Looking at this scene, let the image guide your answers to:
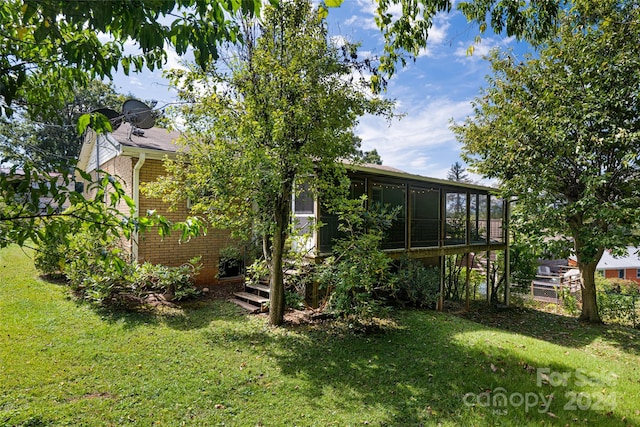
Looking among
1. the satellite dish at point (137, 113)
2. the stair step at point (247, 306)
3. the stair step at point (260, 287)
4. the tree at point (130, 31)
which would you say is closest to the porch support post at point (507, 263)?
the stair step at point (260, 287)

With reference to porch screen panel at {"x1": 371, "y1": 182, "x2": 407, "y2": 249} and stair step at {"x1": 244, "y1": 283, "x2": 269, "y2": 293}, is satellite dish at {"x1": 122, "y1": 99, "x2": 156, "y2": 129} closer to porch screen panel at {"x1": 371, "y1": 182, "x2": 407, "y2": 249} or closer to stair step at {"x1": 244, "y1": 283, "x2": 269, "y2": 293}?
stair step at {"x1": 244, "y1": 283, "x2": 269, "y2": 293}

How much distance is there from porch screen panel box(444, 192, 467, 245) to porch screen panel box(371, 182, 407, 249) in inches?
111

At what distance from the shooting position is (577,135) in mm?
9344

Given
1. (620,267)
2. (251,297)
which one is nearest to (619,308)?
(251,297)

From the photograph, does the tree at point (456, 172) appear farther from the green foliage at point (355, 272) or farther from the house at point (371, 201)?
the green foliage at point (355, 272)

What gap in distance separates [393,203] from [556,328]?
251 inches

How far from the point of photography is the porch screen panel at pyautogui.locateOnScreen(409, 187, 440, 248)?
1185cm

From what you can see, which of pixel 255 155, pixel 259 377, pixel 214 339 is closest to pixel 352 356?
pixel 259 377

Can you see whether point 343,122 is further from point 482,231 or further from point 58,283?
point 482,231

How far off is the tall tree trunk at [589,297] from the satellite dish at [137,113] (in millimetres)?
14701

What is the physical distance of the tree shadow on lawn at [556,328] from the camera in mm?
9000

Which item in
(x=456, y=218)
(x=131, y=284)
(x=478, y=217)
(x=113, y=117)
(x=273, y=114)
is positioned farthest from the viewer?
(x=478, y=217)

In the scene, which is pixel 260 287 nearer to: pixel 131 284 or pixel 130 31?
pixel 131 284

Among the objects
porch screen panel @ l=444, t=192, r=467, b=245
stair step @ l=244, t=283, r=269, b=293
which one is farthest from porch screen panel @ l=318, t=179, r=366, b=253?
porch screen panel @ l=444, t=192, r=467, b=245
